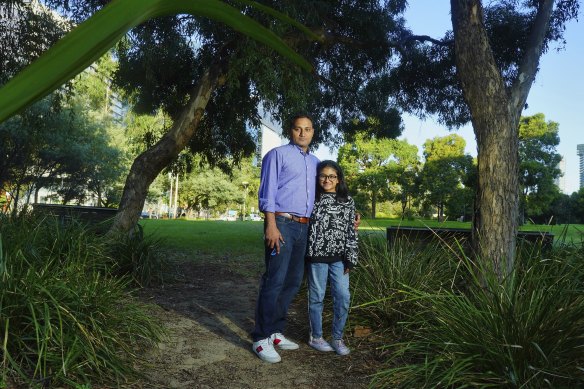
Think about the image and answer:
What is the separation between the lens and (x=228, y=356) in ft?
13.7

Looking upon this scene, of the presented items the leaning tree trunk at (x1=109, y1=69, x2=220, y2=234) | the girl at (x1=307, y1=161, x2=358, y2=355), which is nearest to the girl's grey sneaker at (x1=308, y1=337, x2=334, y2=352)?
the girl at (x1=307, y1=161, x2=358, y2=355)

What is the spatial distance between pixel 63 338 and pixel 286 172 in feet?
6.22

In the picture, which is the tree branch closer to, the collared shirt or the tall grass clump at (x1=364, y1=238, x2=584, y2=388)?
the collared shirt

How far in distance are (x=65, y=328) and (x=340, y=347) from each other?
6.60 feet

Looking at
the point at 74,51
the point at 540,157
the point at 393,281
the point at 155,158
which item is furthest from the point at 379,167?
the point at 74,51

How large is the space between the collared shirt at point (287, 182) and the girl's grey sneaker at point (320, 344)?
40.6 inches

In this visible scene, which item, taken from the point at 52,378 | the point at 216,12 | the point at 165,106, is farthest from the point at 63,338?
the point at 165,106

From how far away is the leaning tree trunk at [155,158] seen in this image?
7961 millimetres

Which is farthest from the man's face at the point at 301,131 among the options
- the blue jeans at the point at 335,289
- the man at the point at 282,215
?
the blue jeans at the point at 335,289

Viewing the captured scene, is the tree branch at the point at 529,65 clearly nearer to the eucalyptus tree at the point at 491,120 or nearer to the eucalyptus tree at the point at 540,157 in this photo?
the eucalyptus tree at the point at 491,120

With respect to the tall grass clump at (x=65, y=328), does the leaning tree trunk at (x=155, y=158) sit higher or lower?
higher

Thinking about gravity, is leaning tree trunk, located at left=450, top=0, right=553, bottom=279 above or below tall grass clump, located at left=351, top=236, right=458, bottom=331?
above

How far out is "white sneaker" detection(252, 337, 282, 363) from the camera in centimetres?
401

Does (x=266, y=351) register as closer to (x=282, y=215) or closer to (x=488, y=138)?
(x=282, y=215)
